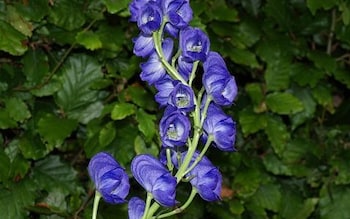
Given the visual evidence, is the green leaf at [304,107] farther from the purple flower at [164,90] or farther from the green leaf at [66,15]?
the purple flower at [164,90]

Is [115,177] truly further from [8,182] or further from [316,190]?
[316,190]

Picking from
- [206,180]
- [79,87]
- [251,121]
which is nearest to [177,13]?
[206,180]

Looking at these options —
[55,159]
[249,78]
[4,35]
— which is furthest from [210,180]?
[249,78]

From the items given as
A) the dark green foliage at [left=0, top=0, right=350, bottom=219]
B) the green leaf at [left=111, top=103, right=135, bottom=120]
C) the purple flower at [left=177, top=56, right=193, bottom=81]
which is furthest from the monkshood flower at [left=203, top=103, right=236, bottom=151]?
the green leaf at [left=111, top=103, right=135, bottom=120]

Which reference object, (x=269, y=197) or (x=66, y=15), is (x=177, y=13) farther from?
(x=269, y=197)

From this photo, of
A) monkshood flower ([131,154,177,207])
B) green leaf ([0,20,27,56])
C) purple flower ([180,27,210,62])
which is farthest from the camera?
green leaf ([0,20,27,56])

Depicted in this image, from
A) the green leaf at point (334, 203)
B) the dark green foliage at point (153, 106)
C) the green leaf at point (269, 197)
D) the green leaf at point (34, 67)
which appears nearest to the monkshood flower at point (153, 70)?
the dark green foliage at point (153, 106)

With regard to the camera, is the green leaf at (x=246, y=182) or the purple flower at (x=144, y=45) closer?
the purple flower at (x=144, y=45)

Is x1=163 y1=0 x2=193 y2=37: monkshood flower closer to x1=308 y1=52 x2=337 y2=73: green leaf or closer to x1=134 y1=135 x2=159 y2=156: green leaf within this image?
x1=134 y1=135 x2=159 y2=156: green leaf
